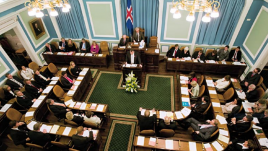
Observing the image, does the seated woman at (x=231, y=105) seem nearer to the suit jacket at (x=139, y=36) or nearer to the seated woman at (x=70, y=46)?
the suit jacket at (x=139, y=36)

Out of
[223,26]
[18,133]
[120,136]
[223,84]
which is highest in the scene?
[223,26]

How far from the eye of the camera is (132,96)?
734 cm

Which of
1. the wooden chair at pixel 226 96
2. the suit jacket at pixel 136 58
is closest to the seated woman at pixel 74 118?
the suit jacket at pixel 136 58

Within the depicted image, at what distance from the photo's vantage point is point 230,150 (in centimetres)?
495

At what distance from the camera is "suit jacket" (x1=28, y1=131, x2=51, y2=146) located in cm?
486

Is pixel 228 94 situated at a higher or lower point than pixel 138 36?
lower

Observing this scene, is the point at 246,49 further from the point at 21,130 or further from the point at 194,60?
the point at 21,130

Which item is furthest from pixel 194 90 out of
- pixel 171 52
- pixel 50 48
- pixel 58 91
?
pixel 50 48

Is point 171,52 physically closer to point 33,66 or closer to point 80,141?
point 80,141

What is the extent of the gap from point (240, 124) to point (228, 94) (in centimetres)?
137

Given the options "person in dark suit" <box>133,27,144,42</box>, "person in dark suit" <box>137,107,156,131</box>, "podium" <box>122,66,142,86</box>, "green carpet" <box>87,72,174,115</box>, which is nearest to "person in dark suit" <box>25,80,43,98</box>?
"green carpet" <box>87,72,174,115</box>

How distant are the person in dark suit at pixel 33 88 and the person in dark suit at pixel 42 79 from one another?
23cm

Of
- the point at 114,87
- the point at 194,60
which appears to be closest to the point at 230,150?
the point at 194,60

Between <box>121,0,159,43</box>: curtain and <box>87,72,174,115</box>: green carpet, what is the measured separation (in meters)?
2.69
